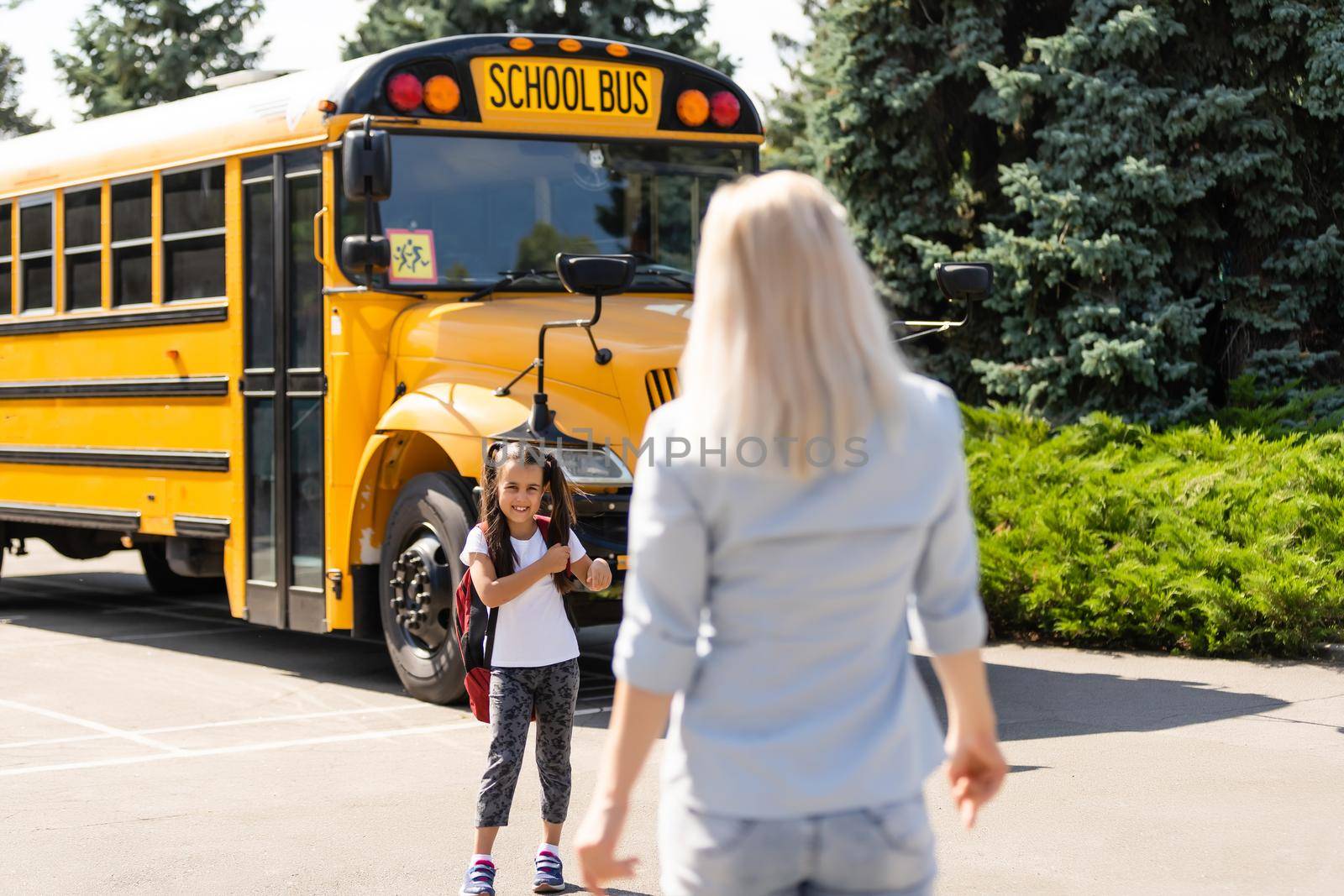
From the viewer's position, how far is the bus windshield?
26.2 feet

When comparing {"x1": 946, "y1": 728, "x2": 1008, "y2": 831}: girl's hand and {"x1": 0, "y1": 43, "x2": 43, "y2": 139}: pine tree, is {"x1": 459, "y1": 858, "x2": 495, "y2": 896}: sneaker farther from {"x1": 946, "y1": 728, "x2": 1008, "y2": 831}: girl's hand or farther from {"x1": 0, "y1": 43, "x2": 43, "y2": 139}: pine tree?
{"x1": 0, "y1": 43, "x2": 43, "y2": 139}: pine tree

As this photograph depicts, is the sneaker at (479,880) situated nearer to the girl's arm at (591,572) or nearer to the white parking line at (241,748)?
the girl's arm at (591,572)

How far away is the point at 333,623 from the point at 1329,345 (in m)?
9.21

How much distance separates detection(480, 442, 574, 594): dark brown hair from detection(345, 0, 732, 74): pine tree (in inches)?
702

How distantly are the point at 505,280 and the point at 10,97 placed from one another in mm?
39819

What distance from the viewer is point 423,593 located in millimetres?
7676

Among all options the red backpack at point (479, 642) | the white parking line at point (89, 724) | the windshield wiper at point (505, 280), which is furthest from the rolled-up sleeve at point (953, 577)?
the windshield wiper at point (505, 280)

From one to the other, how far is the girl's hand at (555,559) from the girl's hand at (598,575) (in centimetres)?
9

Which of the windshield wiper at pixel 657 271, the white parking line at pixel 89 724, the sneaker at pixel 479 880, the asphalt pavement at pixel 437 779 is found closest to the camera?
the sneaker at pixel 479 880

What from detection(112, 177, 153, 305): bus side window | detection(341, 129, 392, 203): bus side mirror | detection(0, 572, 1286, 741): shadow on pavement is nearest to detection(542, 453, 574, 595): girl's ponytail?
detection(0, 572, 1286, 741): shadow on pavement

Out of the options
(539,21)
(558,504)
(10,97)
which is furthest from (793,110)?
(10,97)

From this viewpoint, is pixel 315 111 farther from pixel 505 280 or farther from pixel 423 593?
pixel 423 593

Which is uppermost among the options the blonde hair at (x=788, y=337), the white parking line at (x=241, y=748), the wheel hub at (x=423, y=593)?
the blonde hair at (x=788, y=337)

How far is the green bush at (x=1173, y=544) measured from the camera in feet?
26.9
